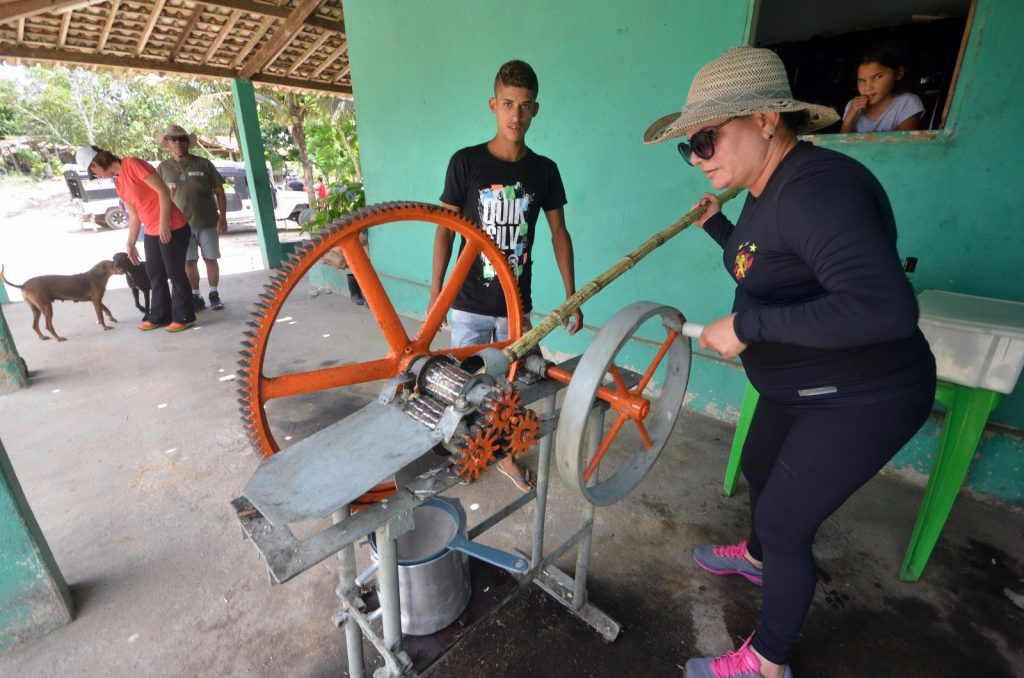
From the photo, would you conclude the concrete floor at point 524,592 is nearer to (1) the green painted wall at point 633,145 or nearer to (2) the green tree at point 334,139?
(1) the green painted wall at point 633,145

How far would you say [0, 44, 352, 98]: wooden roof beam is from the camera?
5.12 m

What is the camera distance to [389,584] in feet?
4.04

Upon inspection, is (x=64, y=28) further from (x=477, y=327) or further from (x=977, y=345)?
(x=977, y=345)

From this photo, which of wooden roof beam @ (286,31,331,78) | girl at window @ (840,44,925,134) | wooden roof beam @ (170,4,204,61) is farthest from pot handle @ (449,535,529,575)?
wooden roof beam @ (286,31,331,78)

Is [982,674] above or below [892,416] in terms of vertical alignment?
below

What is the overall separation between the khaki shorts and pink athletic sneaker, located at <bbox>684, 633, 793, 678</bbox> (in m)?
5.63

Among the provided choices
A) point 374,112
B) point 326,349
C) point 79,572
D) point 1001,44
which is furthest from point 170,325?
point 1001,44

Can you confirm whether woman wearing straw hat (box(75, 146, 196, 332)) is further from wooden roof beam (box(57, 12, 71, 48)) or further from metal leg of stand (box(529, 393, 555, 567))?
metal leg of stand (box(529, 393, 555, 567))

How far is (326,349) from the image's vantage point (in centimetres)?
443

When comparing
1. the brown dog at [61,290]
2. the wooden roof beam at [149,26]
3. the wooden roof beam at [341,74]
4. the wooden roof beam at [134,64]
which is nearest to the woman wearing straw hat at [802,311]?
the brown dog at [61,290]

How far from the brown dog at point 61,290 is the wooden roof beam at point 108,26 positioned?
252cm

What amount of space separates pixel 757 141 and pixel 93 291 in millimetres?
5753

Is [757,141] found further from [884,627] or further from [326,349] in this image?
[326,349]

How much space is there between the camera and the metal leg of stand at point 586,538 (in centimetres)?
160
